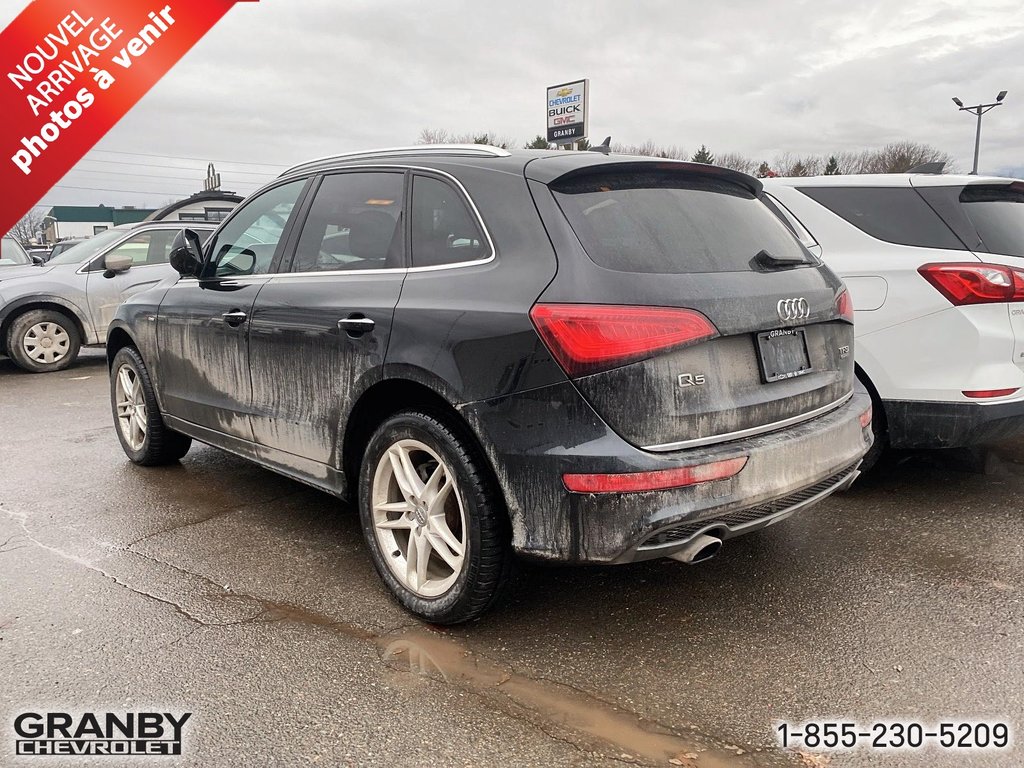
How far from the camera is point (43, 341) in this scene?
9.12 m

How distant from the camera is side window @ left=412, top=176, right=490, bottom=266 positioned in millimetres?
2789

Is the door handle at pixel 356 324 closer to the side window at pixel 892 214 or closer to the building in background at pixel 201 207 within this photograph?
the side window at pixel 892 214

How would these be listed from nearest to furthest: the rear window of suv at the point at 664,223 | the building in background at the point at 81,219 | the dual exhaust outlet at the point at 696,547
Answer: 1. the dual exhaust outlet at the point at 696,547
2. the rear window of suv at the point at 664,223
3. the building in background at the point at 81,219

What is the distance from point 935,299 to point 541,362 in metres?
2.39

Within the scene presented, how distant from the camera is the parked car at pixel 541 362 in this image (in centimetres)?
237

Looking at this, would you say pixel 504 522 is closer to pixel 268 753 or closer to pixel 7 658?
pixel 268 753

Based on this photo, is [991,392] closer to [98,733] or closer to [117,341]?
[98,733]

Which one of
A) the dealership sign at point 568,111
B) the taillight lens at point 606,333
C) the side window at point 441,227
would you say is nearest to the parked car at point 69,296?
the side window at point 441,227

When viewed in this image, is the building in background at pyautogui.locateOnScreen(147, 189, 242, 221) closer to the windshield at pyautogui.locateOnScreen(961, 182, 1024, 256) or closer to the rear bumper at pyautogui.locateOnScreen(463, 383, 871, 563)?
the windshield at pyautogui.locateOnScreen(961, 182, 1024, 256)

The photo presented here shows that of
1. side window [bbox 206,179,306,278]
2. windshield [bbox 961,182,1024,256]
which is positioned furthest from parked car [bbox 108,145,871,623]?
windshield [bbox 961,182,1024,256]

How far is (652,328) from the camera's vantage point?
237 cm

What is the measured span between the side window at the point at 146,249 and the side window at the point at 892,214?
7.94 metres

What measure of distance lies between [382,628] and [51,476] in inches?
124

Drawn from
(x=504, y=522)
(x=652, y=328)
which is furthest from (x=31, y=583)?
(x=652, y=328)
